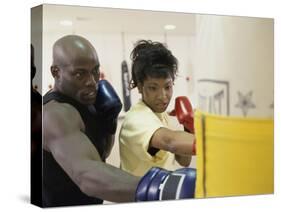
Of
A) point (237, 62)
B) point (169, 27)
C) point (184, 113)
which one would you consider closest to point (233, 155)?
point (184, 113)

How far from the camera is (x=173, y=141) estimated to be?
394 centimetres

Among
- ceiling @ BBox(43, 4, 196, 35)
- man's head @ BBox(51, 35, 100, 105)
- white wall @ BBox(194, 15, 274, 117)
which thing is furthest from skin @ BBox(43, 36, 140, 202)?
white wall @ BBox(194, 15, 274, 117)

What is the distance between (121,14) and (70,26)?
337 mm

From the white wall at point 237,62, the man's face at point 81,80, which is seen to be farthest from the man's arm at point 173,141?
the man's face at point 81,80

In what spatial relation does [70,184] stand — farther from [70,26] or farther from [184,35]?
[184,35]

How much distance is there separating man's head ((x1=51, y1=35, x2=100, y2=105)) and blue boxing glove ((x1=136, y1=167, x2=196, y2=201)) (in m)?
0.60

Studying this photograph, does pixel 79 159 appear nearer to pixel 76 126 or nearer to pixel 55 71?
pixel 76 126

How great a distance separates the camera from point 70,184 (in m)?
3.65

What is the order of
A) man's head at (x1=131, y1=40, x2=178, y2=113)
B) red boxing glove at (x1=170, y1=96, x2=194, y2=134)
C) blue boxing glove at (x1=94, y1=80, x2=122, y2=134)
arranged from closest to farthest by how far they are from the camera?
blue boxing glove at (x1=94, y1=80, x2=122, y2=134)
man's head at (x1=131, y1=40, x2=178, y2=113)
red boxing glove at (x1=170, y1=96, x2=194, y2=134)

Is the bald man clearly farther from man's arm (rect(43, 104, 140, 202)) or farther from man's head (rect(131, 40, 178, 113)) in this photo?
man's head (rect(131, 40, 178, 113))

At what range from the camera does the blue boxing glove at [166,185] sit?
3.86 metres

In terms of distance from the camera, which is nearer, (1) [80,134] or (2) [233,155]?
(1) [80,134]

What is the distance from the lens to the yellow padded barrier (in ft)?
13.4

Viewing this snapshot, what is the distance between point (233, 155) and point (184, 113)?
48cm
